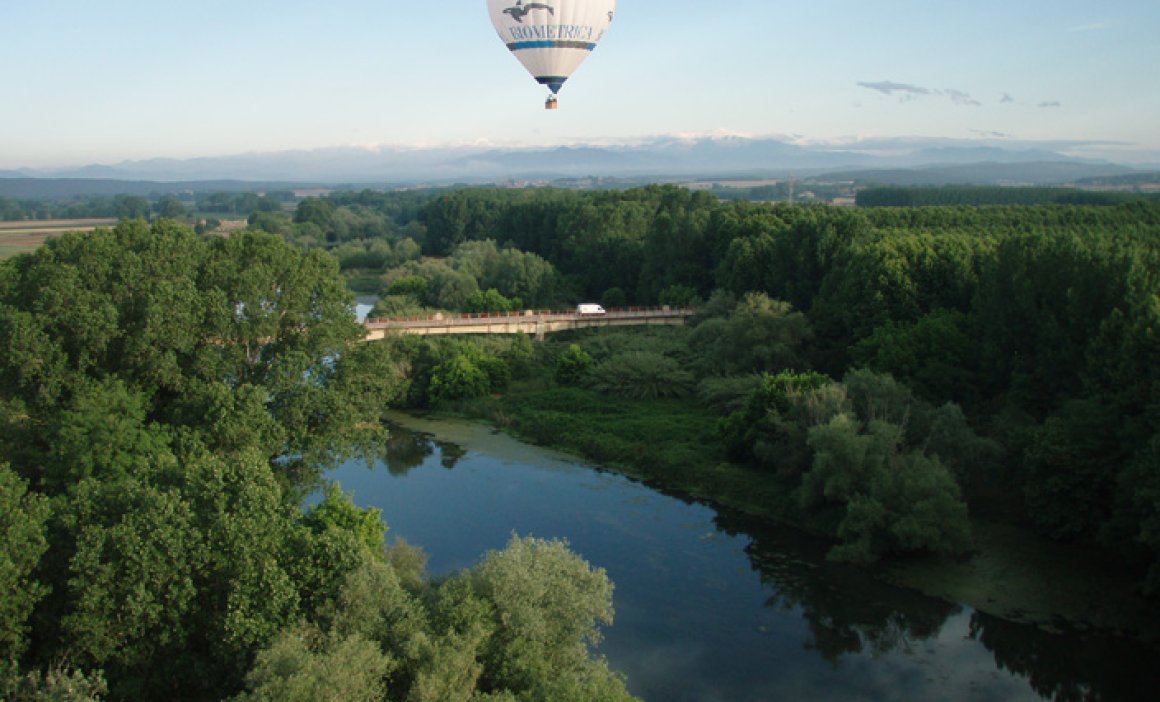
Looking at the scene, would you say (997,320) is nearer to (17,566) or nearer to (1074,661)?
(1074,661)

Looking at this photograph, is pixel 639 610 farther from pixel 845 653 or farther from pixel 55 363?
pixel 55 363

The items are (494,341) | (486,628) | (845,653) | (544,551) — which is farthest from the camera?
(494,341)

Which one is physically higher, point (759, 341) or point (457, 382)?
point (759, 341)

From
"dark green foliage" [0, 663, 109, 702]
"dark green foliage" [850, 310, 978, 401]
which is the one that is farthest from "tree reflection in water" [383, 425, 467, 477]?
"dark green foliage" [0, 663, 109, 702]

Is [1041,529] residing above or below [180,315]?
below

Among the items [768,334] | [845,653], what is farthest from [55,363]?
[768,334]

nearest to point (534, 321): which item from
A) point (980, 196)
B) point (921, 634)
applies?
point (921, 634)

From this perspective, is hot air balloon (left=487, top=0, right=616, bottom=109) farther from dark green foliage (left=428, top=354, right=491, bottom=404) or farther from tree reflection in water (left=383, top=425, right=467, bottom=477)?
→ tree reflection in water (left=383, top=425, right=467, bottom=477)
